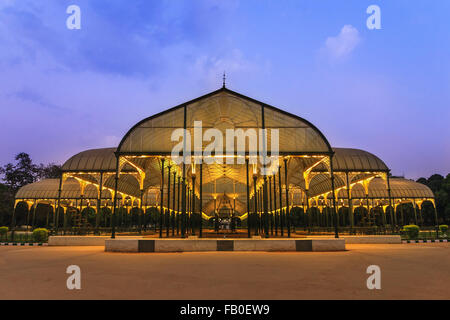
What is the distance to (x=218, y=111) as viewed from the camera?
2134 cm

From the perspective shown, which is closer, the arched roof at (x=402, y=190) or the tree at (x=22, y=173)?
the arched roof at (x=402, y=190)

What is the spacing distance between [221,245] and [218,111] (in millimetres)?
9769

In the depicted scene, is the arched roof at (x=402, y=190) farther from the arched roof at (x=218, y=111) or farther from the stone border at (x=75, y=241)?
the stone border at (x=75, y=241)

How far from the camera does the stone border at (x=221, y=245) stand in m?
16.6

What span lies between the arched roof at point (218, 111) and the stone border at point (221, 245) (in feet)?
22.5

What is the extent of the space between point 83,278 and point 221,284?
410 centimetres

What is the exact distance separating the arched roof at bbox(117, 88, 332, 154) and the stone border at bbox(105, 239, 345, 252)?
22.5ft

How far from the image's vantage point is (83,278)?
27.0ft

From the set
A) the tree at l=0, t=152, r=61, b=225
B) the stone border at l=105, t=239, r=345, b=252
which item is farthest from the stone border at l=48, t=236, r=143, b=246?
the tree at l=0, t=152, r=61, b=225

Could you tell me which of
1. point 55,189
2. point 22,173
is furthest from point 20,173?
point 55,189

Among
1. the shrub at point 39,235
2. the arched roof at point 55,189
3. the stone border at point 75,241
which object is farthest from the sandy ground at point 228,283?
the arched roof at point 55,189

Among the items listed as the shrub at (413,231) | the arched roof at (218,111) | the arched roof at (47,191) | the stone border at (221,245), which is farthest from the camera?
the arched roof at (47,191)
